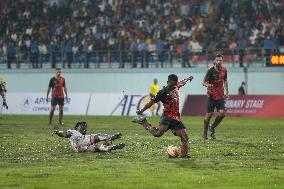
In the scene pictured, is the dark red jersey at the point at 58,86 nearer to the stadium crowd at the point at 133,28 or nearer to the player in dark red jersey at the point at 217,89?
the player in dark red jersey at the point at 217,89

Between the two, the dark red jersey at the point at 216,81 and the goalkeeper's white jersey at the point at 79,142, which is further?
the dark red jersey at the point at 216,81

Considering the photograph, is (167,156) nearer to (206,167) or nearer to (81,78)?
(206,167)

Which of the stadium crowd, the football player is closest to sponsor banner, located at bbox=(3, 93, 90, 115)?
the stadium crowd

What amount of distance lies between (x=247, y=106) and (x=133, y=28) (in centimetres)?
1168

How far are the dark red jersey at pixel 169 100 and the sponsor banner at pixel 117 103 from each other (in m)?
25.4

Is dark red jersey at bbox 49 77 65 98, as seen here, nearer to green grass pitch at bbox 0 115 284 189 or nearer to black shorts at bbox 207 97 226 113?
green grass pitch at bbox 0 115 284 189

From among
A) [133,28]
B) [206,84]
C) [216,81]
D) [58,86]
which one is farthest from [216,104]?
[133,28]

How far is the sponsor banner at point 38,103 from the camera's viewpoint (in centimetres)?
4553

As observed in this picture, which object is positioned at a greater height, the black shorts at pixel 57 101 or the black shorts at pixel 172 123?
the black shorts at pixel 172 123

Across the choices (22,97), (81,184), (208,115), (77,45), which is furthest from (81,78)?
(81,184)

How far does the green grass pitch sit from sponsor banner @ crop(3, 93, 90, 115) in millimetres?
20914

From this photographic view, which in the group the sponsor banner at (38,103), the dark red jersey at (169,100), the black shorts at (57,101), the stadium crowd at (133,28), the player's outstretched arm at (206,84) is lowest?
the sponsor banner at (38,103)

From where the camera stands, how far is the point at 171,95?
18.2 metres

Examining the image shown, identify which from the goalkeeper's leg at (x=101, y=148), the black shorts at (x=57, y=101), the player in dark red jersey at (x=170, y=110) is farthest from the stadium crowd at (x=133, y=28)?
the player in dark red jersey at (x=170, y=110)
